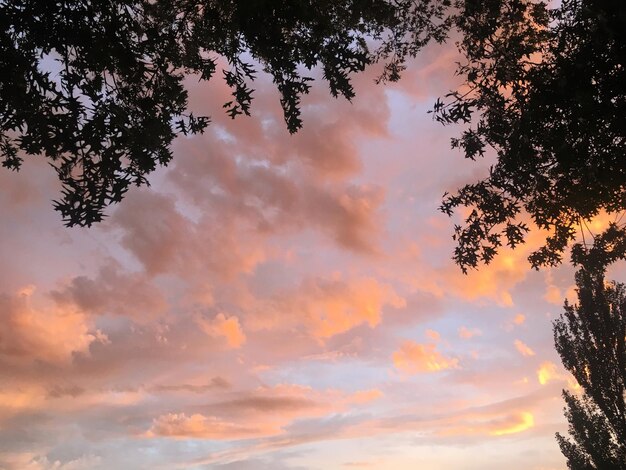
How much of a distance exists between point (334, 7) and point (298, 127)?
3.44 m

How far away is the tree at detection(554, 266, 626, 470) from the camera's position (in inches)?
822

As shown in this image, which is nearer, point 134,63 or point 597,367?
point 134,63

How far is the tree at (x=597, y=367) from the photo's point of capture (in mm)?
20891

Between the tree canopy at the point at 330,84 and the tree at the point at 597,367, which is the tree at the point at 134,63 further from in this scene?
the tree at the point at 597,367

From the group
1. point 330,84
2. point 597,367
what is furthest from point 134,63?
point 597,367

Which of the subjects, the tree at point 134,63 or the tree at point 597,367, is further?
the tree at point 597,367

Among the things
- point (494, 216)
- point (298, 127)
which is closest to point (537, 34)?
point (494, 216)

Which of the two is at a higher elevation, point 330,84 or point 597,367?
point 330,84

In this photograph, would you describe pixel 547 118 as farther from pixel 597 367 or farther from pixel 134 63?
pixel 597 367

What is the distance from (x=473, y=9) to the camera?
11320 millimetres

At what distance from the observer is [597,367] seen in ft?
70.4

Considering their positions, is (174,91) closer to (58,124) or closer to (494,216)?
(58,124)

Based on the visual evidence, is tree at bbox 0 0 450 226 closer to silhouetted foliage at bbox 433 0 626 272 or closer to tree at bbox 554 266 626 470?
silhouetted foliage at bbox 433 0 626 272

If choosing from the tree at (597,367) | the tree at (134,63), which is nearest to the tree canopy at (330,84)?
the tree at (134,63)
